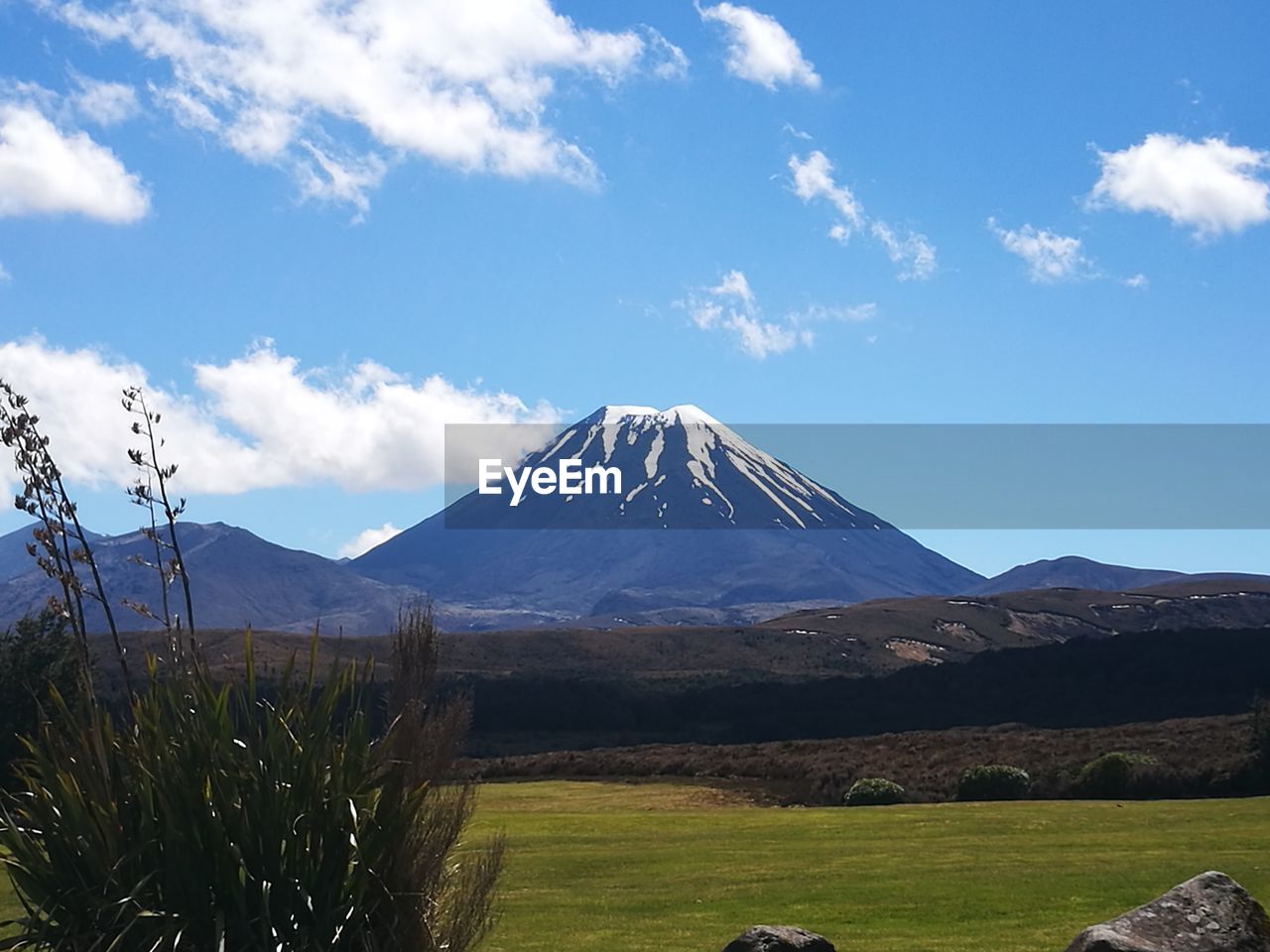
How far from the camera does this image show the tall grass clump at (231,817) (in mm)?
7258

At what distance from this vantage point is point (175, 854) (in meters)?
7.28

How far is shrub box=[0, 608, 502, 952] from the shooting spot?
23.8ft

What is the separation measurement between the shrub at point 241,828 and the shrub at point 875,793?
28136mm

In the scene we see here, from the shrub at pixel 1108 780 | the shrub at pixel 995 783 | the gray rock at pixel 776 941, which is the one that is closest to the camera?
the gray rock at pixel 776 941

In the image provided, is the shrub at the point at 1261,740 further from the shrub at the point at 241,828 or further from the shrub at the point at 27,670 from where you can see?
the shrub at the point at 241,828

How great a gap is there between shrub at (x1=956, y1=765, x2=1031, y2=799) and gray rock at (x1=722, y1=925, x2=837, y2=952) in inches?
977

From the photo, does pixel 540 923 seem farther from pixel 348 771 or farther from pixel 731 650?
pixel 731 650

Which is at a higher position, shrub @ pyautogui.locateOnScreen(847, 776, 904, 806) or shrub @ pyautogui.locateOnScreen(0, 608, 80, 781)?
shrub @ pyautogui.locateOnScreen(0, 608, 80, 781)

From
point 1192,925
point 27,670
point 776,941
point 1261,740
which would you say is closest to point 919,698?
point 1261,740

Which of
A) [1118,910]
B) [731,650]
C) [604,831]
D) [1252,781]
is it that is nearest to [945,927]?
[1118,910]

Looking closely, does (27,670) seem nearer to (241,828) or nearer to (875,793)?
(875,793)

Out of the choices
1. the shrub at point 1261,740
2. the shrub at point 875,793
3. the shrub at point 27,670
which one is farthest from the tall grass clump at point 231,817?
the shrub at point 1261,740

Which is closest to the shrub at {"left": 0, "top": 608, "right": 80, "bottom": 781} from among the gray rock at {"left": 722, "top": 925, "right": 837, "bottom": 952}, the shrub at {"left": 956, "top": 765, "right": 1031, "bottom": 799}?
the shrub at {"left": 956, "top": 765, "right": 1031, "bottom": 799}

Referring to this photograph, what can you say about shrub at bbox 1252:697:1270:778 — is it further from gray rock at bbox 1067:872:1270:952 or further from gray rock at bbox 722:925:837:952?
gray rock at bbox 722:925:837:952
